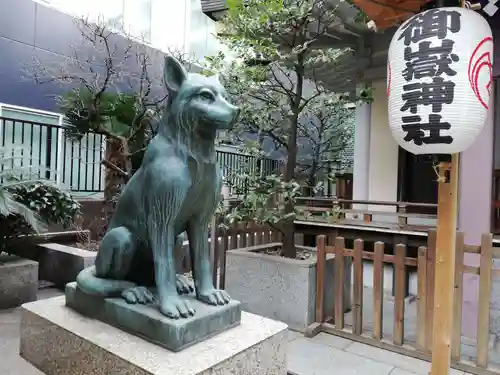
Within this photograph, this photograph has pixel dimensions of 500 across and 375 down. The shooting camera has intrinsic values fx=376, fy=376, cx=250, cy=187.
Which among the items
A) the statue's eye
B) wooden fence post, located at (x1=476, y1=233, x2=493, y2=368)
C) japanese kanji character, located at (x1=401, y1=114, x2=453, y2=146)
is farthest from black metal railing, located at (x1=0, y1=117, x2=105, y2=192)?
wooden fence post, located at (x1=476, y1=233, x2=493, y2=368)

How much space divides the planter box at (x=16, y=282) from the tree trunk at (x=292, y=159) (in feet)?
10.0

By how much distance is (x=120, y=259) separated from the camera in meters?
2.25

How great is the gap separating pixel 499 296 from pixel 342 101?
313 cm

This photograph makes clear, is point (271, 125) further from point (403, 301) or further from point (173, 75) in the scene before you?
point (173, 75)

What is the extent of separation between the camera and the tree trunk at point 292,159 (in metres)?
Answer: 4.64

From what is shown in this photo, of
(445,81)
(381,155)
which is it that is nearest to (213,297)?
(445,81)

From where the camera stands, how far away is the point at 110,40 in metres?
8.45

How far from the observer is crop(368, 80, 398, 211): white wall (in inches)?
351

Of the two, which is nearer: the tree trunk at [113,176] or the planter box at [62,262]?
the planter box at [62,262]

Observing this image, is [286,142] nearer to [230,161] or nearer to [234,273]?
[234,273]

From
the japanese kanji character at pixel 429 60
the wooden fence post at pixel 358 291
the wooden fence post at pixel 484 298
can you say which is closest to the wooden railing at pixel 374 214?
the wooden fence post at pixel 358 291

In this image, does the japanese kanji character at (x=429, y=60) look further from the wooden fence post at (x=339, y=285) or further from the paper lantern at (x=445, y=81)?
the wooden fence post at (x=339, y=285)

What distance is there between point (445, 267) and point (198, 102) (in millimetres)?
2260

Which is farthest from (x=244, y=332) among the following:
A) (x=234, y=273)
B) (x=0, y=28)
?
(x=0, y=28)
